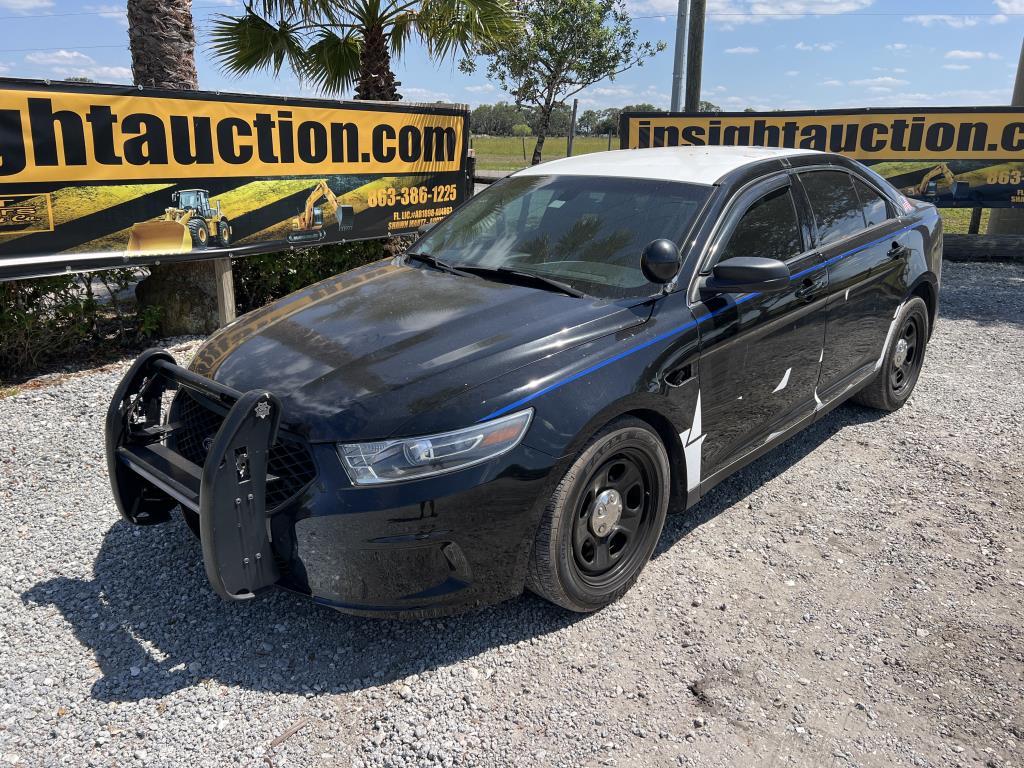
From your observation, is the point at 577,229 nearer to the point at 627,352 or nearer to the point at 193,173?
the point at 627,352

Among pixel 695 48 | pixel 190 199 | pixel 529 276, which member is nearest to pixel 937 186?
pixel 695 48


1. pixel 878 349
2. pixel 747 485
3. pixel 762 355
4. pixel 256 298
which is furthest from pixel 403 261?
pixel 256 298

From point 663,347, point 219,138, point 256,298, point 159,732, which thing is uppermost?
point 219,138

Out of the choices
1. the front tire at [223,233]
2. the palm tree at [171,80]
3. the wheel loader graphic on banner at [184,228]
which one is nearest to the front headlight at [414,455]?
the wheel loader graphic on banner at [184,228]

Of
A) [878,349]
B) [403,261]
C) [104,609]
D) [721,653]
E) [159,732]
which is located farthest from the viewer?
[878,349]

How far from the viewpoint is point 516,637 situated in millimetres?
2969

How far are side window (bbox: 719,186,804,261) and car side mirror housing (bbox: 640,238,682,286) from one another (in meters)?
0.37

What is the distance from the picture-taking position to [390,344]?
2973 millimetres

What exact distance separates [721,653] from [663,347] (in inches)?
46.1

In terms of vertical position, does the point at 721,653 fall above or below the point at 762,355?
below

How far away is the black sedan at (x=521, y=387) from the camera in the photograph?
2553mm

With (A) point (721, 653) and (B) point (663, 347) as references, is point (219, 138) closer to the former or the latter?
(B) point (663, 347)

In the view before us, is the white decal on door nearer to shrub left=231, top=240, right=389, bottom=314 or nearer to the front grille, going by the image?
the front grille

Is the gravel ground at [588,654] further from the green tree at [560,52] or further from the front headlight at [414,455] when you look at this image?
the green tree at [560,52]
